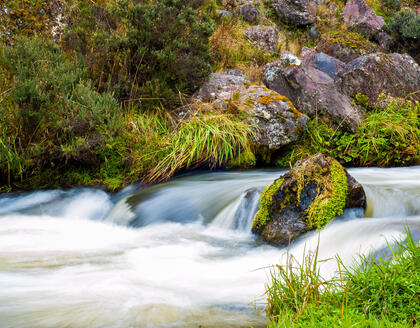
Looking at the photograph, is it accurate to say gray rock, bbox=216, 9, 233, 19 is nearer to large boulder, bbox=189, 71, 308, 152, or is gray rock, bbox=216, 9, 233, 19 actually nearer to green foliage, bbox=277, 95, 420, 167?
large boulder, bbox=189, 71, 308, 152

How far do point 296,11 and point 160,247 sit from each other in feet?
40.3

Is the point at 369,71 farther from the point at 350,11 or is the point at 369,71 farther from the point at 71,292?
the point at 350,11

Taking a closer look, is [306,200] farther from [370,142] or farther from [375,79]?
[375,79]

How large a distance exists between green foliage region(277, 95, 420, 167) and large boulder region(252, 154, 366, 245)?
248cm

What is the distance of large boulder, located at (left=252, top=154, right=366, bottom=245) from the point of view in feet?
13.1

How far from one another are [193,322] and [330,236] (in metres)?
1.77

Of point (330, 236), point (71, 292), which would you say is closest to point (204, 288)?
point (71, 292)

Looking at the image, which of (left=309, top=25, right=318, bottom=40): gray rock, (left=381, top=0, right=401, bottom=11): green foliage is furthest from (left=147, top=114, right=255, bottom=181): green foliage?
(left=381, top=0, right=401, bottom=11): green foliage

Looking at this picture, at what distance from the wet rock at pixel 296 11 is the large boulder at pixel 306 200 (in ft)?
36.3

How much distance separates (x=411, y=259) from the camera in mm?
2414

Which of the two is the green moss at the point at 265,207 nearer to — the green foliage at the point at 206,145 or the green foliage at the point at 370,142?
the green foliage at the point at 206,145

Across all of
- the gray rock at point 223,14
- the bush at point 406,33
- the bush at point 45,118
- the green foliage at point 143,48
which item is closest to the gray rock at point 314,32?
the bush at point 406,33

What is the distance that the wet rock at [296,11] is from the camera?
14.0 meters

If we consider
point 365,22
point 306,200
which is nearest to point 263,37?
point 365,22
